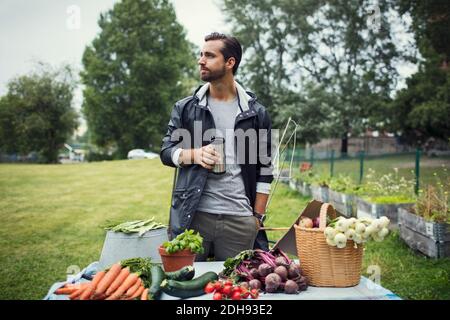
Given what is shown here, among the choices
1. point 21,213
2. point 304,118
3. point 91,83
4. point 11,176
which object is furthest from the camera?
point 91,83

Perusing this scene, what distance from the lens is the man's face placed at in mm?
2203

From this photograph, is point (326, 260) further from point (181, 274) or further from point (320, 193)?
point (320, 193)

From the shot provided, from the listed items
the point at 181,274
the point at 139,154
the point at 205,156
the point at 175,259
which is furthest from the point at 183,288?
the point at 139,154

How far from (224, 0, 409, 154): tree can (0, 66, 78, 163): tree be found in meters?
10.4

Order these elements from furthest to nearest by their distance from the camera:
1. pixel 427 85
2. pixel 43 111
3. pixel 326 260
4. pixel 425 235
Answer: pixel 43 111 < pixel 427 85 < pixel 425 235 < pixel 326 260

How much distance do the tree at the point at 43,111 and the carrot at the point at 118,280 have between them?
16341 mm

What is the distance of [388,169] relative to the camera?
12.9 meters

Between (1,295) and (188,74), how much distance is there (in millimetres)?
27520

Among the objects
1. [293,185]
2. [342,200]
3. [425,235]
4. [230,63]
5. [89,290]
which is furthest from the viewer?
[293,185]

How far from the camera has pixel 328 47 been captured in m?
24.6

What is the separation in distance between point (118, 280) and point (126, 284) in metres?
0.04

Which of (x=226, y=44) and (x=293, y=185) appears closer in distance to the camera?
(x=226, y=44)

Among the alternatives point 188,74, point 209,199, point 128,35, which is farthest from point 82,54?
point 209,199
